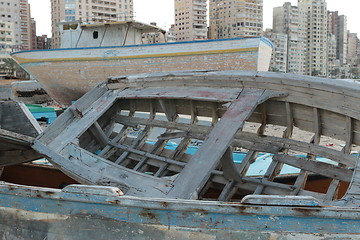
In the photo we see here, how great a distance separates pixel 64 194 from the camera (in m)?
3.05

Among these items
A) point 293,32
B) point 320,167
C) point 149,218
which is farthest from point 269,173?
point 293,32

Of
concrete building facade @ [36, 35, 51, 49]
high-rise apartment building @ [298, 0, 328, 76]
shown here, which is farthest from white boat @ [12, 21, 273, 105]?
high-rise apartment building @ [298, 0, 328, 76]

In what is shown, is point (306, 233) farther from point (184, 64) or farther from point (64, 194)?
point (184, 64)

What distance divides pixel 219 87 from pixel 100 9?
7743 cm

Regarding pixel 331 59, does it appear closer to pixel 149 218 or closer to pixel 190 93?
pixel 190 93

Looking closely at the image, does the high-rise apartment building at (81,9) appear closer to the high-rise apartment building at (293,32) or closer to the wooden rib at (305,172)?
the high-rise apartment building at (293,32)

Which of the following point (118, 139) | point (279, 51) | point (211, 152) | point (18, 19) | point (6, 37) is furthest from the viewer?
point (279, 51)

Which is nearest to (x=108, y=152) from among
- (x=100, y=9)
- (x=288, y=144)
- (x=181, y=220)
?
(x=288, y=144)

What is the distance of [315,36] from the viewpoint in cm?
9362

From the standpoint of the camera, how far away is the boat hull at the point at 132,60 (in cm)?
1741

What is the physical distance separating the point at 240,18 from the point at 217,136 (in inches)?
3199

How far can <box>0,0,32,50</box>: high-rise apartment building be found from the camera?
78.2 m

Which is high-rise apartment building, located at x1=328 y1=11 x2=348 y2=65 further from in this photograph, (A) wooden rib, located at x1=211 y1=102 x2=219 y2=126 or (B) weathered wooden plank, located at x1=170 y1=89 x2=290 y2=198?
(B) weathered wooden plank, located at x1=170 y1=89 x2=290 y2=198

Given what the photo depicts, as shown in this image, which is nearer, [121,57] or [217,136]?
[217,136]
